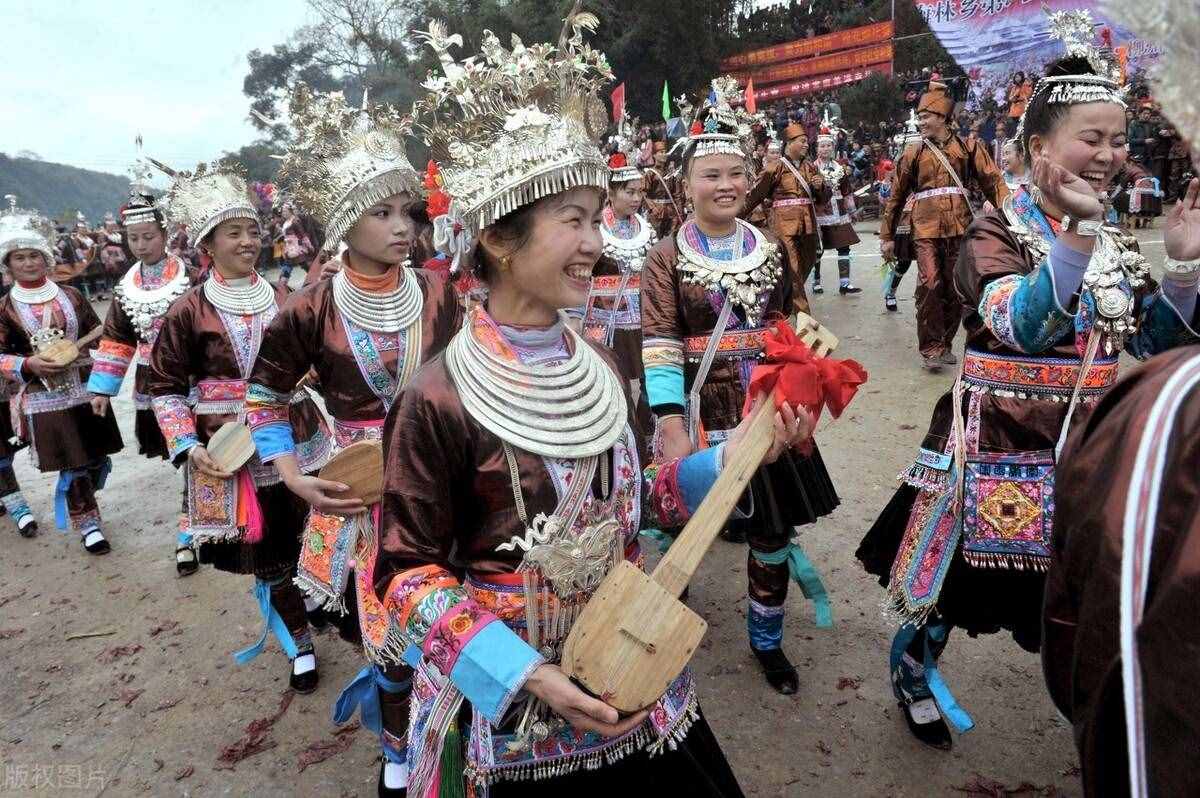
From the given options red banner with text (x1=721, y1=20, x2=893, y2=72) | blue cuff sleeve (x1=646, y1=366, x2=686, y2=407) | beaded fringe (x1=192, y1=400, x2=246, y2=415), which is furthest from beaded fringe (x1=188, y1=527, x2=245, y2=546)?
red banner with text (x1=721, y1=20, x2=893, y2=72)

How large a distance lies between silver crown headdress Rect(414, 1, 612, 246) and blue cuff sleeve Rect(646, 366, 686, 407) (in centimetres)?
143

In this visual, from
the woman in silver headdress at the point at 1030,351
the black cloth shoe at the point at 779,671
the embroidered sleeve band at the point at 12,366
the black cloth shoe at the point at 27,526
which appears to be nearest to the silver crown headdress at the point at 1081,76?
the woman in silver headdress at the point at 1030,351

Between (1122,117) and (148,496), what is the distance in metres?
7.29

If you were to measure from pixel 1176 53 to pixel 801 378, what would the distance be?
967 millimetres

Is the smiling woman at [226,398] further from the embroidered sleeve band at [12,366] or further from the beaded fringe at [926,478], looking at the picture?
the beaded fringe at [926,478]

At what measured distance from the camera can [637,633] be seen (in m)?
1.50

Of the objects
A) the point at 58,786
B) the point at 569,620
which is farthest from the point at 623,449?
the point at 58,786

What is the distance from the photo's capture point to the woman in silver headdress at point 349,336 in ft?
9.19

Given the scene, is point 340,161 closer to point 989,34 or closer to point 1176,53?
point 1176,53

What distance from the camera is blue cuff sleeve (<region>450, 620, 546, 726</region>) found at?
1.46m

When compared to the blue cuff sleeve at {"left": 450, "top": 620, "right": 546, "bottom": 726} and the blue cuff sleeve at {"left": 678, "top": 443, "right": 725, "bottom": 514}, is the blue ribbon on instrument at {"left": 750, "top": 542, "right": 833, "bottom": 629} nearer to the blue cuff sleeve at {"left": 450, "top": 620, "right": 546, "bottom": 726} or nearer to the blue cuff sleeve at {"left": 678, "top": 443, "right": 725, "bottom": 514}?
the blue cuff sleeve at {"left": 678, "top": 443, "right": 725, "bottom": 514}

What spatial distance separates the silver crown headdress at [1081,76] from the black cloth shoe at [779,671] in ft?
7.48

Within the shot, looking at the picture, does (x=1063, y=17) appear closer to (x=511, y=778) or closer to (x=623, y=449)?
(x=623, y=449)

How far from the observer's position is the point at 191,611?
4.64 m
